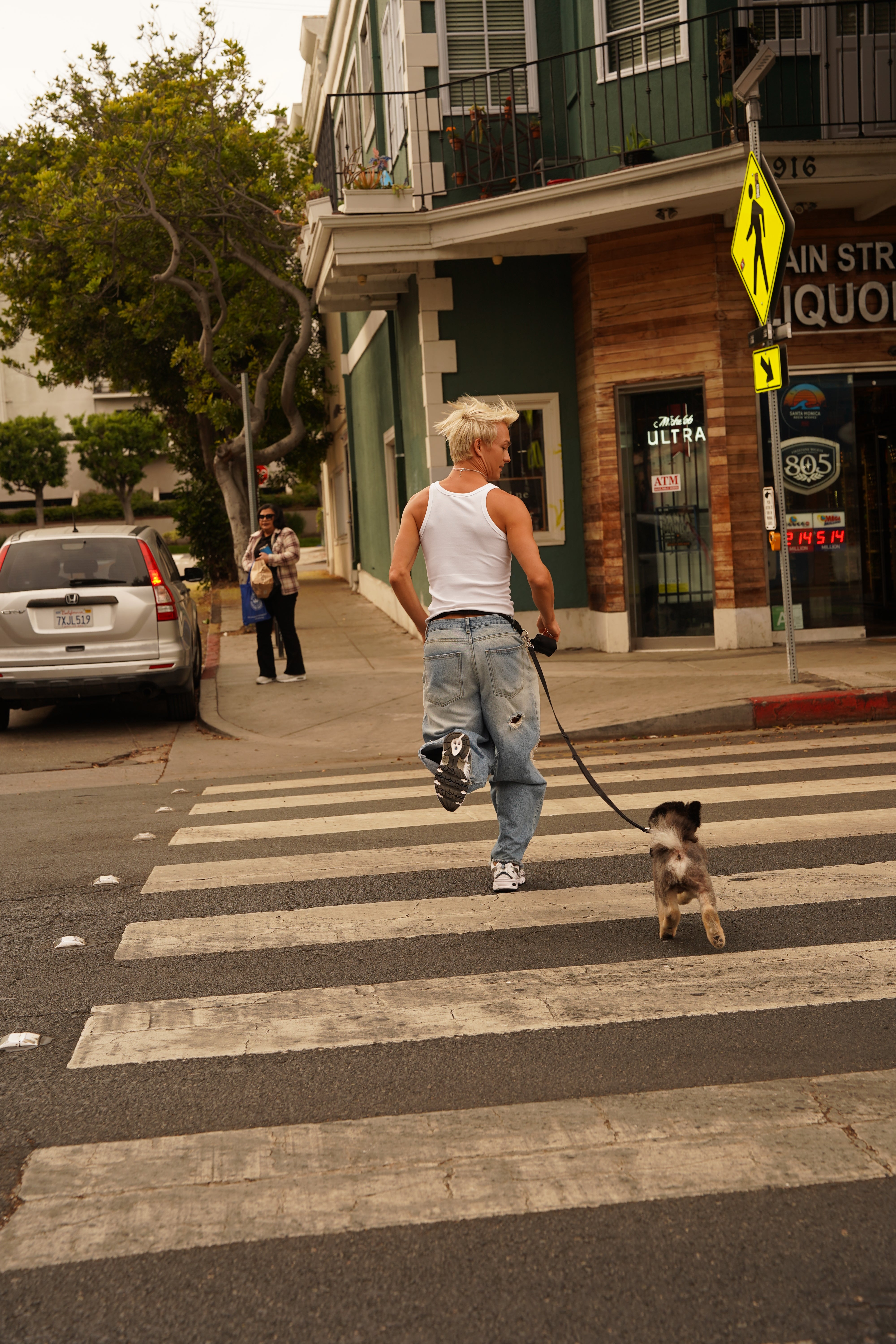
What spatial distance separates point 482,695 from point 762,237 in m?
6.59

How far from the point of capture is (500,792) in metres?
5.27

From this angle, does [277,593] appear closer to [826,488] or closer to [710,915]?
[826,488]

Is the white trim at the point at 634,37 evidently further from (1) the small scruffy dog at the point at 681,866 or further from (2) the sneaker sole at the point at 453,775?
(1) the small scruffy dog at the point at 681,866

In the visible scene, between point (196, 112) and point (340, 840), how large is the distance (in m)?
17.1

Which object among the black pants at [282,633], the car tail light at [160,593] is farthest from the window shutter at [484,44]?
the car tail light at [160,593]

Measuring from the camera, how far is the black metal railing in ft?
40.7

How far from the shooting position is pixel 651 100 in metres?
12.8

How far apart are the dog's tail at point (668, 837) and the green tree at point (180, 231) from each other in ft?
53.6

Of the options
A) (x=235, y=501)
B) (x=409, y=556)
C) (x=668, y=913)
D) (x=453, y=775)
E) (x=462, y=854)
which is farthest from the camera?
(x=235, y=501)

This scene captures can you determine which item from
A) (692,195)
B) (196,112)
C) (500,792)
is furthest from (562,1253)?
(196,112)

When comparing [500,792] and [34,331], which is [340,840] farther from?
[34,331]

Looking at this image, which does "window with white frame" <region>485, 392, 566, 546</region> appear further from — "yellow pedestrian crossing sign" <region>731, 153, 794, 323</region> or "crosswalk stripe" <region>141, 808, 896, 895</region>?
"crosswalk stripe" <region>141, 808, 896, 895</region>

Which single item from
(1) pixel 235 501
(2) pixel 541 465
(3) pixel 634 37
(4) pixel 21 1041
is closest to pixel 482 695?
(4) pixel 21 1041

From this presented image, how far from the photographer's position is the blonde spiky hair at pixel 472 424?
5051 millimetres
